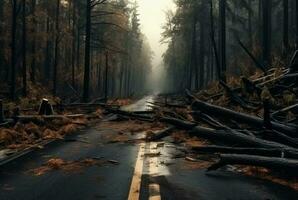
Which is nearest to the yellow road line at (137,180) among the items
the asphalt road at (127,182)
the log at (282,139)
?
the asphalt road at (127,182)

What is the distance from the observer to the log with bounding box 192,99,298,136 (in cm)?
1018

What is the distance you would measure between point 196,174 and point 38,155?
3.92 meters

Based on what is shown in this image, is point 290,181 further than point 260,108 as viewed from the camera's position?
No

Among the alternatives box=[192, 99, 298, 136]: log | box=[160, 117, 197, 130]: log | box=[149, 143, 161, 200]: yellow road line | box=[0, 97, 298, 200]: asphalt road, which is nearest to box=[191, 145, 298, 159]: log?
box=[0, 97, 298, 200]: asphalt road

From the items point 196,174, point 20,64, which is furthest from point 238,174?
point 20,64

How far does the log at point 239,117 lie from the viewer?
33.4ft

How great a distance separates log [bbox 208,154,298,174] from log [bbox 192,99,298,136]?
2461 mm

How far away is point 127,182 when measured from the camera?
7.26 m

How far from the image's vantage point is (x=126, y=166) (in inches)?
349

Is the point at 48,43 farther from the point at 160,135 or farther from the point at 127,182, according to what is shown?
the point at 127,182

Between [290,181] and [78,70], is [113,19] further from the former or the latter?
[290,181]


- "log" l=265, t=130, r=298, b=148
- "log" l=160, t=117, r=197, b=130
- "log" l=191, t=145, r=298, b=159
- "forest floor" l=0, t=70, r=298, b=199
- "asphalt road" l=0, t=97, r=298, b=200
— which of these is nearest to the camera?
"asphalt road" l=0, t=97, r=298, b=200

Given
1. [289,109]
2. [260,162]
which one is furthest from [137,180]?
[289,109]

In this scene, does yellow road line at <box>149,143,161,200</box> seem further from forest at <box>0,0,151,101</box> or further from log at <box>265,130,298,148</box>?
forest at <box>0,0,151,101</box>
